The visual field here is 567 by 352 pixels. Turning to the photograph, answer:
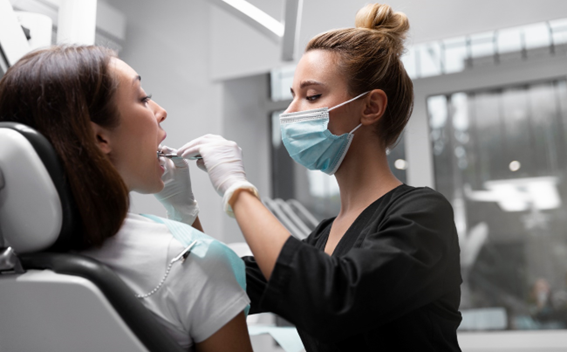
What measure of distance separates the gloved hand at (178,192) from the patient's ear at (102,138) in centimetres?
29

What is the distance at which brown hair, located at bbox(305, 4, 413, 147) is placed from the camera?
130 cm

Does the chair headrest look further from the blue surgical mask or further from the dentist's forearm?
the blue surgical mask

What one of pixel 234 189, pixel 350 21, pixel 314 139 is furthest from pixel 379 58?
pixel 350 21

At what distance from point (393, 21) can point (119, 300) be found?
3.60 feet

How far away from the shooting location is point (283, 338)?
141 cm

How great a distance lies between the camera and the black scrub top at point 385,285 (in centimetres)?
90

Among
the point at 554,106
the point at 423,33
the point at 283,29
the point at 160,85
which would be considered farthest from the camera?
the point at 160,85

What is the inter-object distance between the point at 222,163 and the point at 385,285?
0.45 m

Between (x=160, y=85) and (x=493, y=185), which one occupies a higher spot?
(x=160, y=85)

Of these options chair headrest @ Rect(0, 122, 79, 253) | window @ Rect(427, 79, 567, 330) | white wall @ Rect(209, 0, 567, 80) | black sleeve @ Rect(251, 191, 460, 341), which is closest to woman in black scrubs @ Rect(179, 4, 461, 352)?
black sleeve @ Rect(251, 191, 460, 341)

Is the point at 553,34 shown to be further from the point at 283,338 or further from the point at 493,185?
the point at 283,338

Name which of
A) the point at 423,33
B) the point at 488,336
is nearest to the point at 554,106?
the point at 423,33

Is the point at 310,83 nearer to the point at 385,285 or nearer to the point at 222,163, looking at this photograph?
the point at 222,163

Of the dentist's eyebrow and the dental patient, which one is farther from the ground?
the dentist's eyebrow
